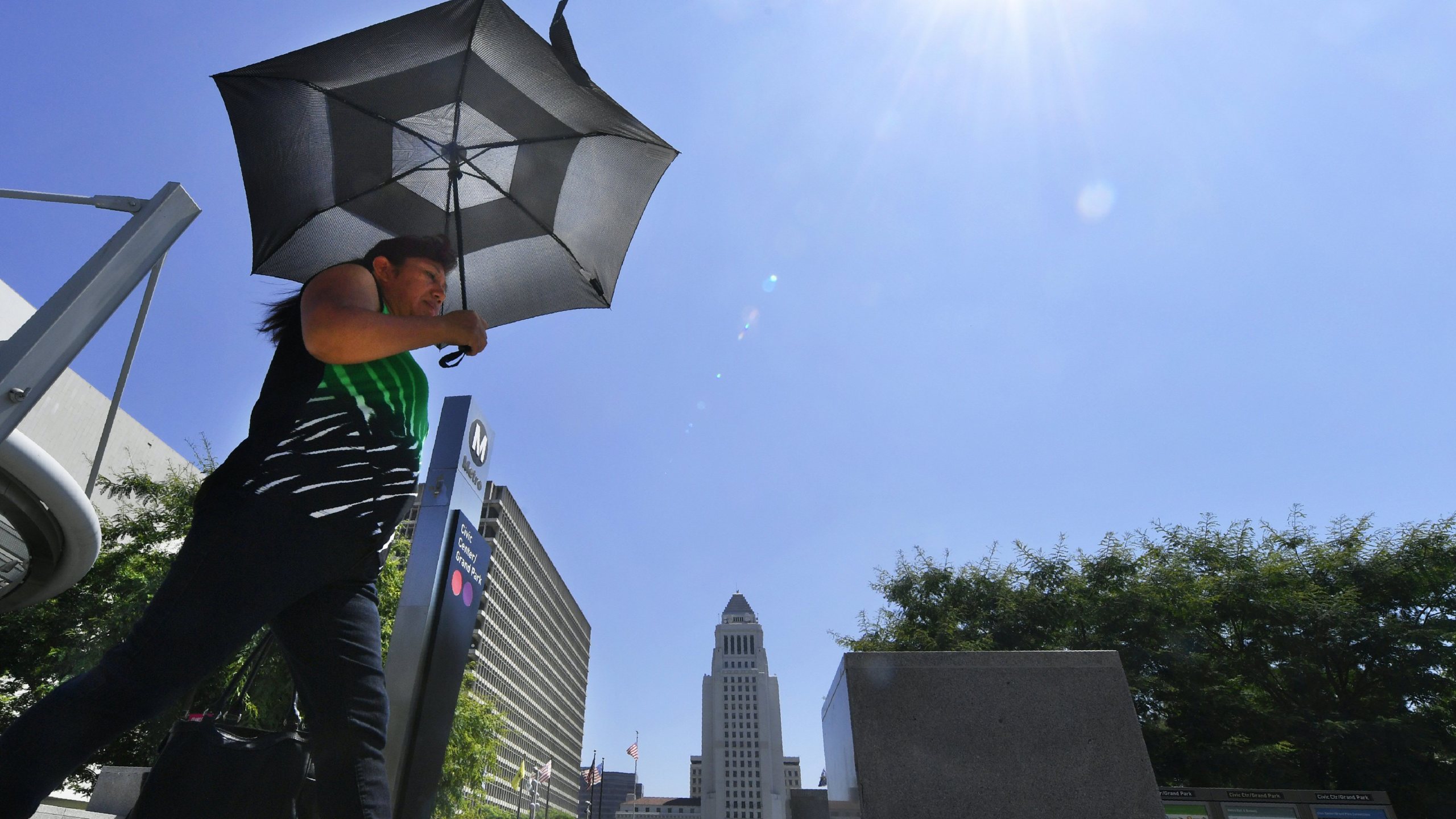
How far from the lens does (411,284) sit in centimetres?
187

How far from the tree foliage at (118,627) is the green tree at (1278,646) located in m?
15.2

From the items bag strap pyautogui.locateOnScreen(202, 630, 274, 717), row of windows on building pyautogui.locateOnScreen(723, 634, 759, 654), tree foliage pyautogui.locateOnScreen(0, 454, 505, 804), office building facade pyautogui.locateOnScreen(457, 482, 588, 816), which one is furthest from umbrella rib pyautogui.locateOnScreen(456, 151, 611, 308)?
row of windows on building pyautogui.locateOnScreen(723, 634, 759, 654)

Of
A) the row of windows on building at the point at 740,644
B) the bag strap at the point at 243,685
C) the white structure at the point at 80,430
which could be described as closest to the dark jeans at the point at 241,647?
the bag strap at the point at 243,685

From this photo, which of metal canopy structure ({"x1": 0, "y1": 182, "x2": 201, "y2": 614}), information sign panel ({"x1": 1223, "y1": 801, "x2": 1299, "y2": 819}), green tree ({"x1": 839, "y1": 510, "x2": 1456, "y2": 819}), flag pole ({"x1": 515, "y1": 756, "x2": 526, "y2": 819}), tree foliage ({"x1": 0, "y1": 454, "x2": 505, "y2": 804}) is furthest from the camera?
flag pole ({"x1": 515, "y1": 756, "x2": 526, "y2": 819})

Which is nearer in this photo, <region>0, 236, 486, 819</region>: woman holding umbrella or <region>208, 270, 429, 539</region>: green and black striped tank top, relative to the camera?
<region>0, 236, 486, 819</region>: woman holding umbrella

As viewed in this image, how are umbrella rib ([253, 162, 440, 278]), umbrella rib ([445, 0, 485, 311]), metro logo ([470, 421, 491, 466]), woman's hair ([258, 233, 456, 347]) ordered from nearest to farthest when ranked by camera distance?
1. woman's hair ([258, 233, 456, 347])
2. umbrella rib ([445, 0, 485, 311])
3. umbrella rib ([253, 162, 440, 278])
4. metro logo ([470, 421, 491, 466])

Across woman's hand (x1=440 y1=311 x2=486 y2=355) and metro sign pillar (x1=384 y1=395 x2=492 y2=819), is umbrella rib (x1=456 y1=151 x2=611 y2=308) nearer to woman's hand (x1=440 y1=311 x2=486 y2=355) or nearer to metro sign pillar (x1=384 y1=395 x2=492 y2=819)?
woman's hand (x1=440 y1=311 x2=486 y2=355)

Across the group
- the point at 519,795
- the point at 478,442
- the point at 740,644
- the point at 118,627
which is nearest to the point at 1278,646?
the point at 478,442

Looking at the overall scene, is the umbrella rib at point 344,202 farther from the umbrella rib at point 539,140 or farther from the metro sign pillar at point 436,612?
the metro sign pillar at point 436,612

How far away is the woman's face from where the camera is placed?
185 cm

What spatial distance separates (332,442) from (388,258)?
0.61 m

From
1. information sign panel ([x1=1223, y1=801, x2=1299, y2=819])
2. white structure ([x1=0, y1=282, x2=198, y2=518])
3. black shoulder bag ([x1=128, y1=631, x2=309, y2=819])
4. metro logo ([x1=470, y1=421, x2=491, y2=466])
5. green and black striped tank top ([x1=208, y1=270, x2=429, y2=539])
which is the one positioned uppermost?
white structure ([x1=0, y1=282, x2=198, y2=518])

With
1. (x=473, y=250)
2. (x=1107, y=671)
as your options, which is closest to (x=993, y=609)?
(x=1107, y=671)

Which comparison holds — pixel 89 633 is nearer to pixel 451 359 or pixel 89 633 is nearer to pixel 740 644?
pixel 451 359
